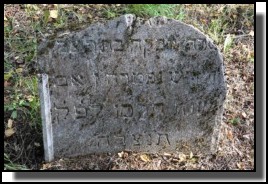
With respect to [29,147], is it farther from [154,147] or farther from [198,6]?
[198,6]

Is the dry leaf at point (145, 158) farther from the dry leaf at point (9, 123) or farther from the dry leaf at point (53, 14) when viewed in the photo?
the dry leaf at point (53, 14)

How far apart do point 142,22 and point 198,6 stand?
227 centimetres

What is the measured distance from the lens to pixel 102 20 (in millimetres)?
4422

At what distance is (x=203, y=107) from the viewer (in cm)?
360

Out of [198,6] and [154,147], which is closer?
[154,147]

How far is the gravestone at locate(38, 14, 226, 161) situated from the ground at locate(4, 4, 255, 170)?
10 centimetres

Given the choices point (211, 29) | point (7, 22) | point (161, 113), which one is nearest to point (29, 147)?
point (161, 113)

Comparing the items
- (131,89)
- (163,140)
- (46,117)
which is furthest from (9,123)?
(163,140)

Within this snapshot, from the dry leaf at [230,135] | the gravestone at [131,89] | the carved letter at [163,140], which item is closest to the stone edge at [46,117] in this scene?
the gravestone at [131,89]

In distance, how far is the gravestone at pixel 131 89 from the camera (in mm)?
3326

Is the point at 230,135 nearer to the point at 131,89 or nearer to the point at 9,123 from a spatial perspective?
the point at 131,89

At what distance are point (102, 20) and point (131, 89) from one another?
1114 mm

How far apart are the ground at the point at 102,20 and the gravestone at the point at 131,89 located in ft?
0.32

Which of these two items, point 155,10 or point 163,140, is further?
point 155,10
